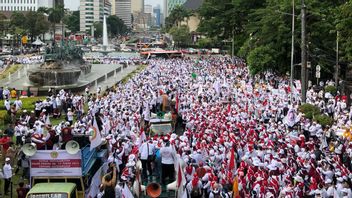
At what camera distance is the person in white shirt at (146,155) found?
16.3 meters

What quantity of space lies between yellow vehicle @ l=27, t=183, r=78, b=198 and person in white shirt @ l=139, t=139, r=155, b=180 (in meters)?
3.64

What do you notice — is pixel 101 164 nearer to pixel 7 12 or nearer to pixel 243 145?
pixel 243 145

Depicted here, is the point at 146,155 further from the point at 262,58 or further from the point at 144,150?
the point at 262,58

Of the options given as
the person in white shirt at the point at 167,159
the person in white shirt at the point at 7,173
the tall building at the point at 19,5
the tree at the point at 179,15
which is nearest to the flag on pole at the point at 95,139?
the person in white shirt at the point at 167,159

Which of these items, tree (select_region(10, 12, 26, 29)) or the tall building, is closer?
tree (select_region(10, 12, 26, 29))

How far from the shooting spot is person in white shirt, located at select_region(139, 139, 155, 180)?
16297 mm

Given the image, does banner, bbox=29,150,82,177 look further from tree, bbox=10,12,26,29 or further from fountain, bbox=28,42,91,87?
tree, bbox=10,12,26,29

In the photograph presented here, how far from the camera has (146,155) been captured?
53.6 feet

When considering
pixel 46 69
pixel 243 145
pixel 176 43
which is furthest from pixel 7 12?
pixel 243 145

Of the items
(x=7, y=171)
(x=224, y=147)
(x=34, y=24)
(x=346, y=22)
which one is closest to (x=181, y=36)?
(x=34, y=24)

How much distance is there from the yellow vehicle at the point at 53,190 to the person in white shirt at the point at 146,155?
11.9 feet

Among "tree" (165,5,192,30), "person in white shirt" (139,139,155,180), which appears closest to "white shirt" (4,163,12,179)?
"person in white shirt" (139,139,155,180)

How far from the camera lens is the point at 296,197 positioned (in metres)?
12.9

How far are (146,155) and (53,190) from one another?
446 centimetres
